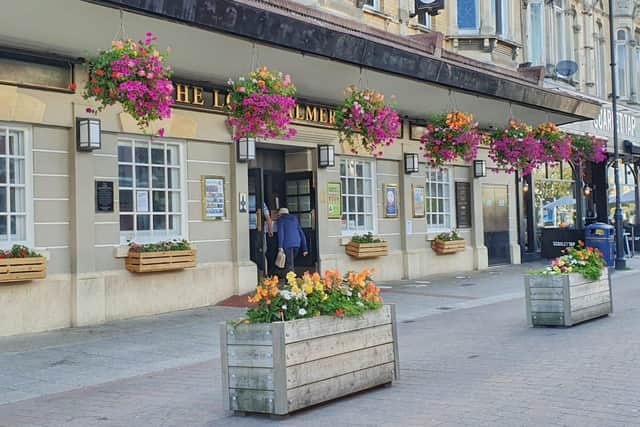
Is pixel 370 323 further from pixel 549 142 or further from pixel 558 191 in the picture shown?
pixel 558 191

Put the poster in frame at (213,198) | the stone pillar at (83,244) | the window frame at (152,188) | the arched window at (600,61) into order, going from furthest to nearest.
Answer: the arched window at (600,61) < the poster in frame at (213,198) < the window frame at (152,188) < the stone pillar at (83,244)

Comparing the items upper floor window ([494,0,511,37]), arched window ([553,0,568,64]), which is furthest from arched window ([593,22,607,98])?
upper floor window ([494,0,511,37])

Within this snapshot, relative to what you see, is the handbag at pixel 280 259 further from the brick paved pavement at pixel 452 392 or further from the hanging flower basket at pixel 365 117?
the brick paved pavement at pixel 452 392

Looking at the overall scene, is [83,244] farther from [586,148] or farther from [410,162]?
[586,148]

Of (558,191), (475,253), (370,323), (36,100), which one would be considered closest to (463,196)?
(475,253)

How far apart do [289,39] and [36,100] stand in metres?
3.65

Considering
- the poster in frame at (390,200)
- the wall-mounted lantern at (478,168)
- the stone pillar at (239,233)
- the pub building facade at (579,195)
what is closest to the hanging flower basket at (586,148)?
the pub building facade at (579,195)

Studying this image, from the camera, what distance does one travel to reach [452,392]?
698 centimetres

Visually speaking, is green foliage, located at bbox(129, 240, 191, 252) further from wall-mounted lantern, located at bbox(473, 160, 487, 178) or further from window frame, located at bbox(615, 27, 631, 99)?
window frame, located at bbox(615, 27, 631, 99)

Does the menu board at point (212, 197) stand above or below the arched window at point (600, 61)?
below

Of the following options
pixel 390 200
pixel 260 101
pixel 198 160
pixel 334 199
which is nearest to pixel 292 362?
pixel 260 101

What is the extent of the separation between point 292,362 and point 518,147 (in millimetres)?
12186

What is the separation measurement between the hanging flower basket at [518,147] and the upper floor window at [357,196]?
2792mm

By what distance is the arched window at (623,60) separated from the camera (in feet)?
101
